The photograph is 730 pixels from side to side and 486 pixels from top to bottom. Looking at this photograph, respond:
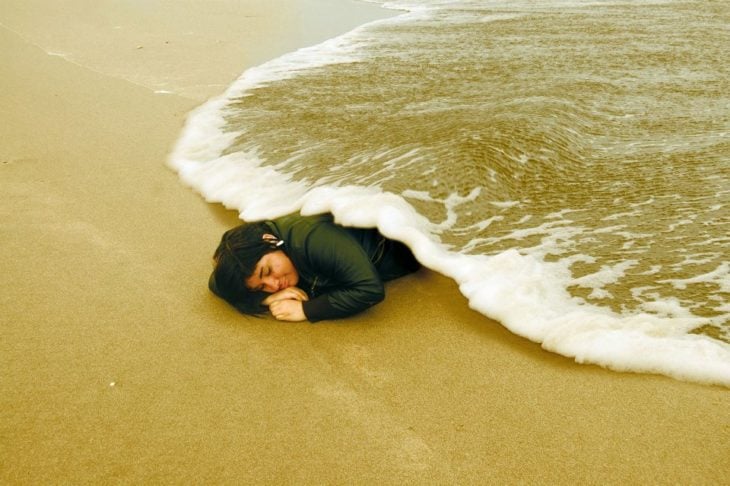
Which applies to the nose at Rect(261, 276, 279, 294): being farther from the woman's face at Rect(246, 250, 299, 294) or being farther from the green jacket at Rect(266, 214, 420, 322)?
the green jacket at Rect(266, 214, 420, 322)

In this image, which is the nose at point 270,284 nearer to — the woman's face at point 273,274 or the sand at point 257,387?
the woman's face at point 273,274

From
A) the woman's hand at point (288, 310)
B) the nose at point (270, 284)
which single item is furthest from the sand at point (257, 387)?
the nose at point (270, 284)

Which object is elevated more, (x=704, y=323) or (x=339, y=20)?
(x=339, y=20)

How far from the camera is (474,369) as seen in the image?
2.27 m

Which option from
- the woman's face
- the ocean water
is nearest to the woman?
the woman's face

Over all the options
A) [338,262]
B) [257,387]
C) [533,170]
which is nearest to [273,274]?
[338,262]

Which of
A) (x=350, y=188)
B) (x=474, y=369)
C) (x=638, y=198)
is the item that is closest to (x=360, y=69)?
(x=350, y=188)

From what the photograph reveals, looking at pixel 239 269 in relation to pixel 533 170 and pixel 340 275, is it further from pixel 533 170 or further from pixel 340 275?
pixel 533 170

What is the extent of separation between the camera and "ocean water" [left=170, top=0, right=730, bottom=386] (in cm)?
252

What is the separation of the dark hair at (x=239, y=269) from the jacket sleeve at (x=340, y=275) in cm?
21

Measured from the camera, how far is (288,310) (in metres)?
2.61

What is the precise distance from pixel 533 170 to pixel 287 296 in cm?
188

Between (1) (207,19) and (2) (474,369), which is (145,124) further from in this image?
(1) (207,19)

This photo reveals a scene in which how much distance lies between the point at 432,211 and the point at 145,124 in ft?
9.77
